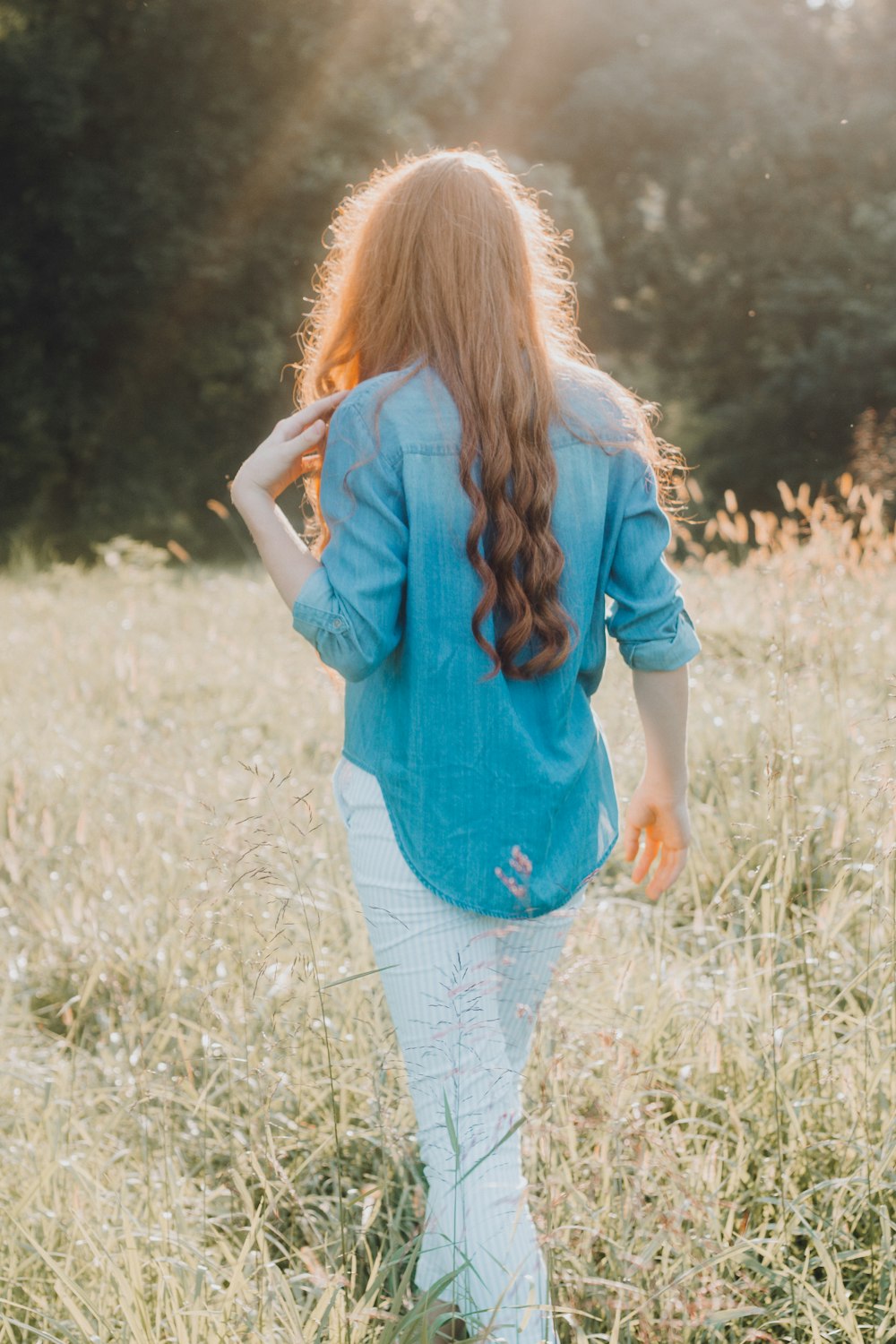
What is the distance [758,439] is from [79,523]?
11.1m

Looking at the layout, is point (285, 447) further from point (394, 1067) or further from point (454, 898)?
point (394, 1067)

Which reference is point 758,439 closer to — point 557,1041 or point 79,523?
point 79,523

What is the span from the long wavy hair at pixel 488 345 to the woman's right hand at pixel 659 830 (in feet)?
1.16

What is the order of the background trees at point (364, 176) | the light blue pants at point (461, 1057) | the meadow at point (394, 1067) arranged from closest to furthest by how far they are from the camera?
the light blue pants at point (461, 1057), the meadow at point (394, 1067), the background trees at point (364, 176)

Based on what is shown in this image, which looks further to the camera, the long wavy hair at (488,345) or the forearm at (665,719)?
the forearm at (665,719)

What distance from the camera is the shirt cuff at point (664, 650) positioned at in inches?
69.2

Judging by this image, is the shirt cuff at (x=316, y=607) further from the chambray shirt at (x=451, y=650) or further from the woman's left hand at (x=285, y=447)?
the woman's left hand at (x=285, y=447)

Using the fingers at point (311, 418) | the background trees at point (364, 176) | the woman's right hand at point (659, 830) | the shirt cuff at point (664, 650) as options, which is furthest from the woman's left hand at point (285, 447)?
the background trees at point (364, 176)

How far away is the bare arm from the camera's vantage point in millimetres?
1803

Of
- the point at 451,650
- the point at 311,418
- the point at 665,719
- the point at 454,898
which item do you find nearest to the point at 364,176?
the point at 311,418

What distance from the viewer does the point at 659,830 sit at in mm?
1898

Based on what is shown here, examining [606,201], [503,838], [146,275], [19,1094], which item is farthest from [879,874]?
[606,201]

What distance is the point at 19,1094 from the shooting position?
2420 millimetres

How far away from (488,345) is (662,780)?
71 cm
